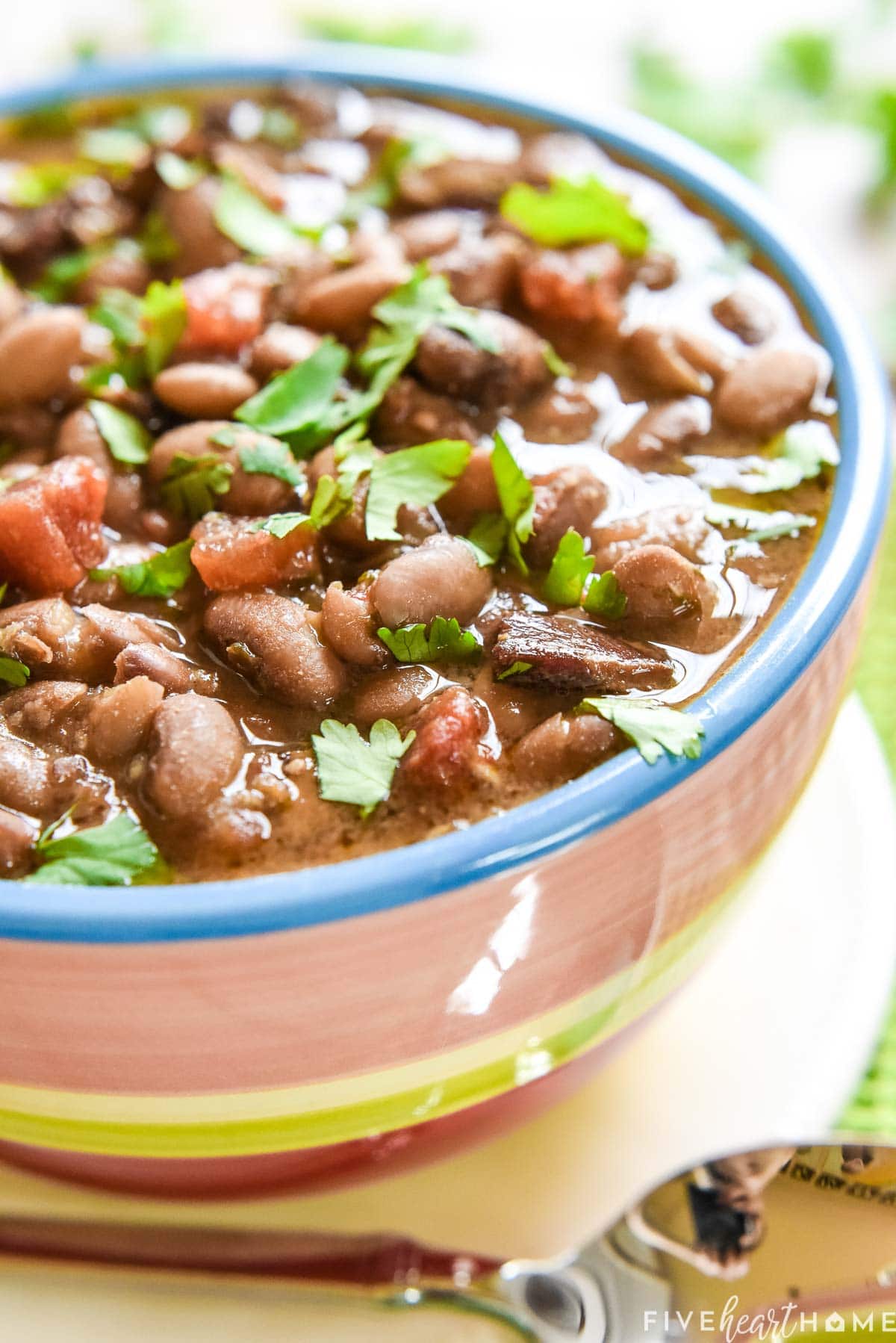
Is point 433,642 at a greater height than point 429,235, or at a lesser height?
lesser

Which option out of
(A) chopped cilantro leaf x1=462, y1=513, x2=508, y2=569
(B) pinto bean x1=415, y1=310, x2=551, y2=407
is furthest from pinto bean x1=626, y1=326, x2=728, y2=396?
(A) chopped cilantro leaf x1=462, y1=513, x2=508, y2=569

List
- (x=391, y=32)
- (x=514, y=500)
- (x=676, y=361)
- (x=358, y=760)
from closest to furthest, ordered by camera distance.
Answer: (x=358, y=760)
(x=514, y=500)
(x=676, y=361)
(x=391, y=32)

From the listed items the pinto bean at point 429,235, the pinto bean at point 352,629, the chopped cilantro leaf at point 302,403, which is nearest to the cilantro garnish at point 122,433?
the chopped cilantro leaf at point 302,403

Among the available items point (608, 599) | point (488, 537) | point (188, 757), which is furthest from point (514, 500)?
point (188, 757)

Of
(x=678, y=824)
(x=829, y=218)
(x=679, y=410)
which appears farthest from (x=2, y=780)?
(x=829, y=218)

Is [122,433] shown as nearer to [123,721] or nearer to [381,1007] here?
[123,721]

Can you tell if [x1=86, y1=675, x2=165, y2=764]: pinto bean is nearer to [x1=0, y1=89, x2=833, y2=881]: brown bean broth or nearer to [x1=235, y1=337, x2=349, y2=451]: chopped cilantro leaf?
[x1=0, y1=89, x2=833, y2=881]: brown bean broth

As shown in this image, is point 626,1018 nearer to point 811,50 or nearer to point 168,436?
point 168,436

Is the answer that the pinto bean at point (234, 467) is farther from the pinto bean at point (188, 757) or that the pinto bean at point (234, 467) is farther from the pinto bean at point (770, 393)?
the pinto bean at point (770, 393)
